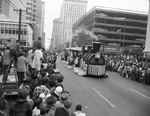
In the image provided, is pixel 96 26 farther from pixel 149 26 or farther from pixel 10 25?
pixel 10 25

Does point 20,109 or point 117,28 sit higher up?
point 117,28

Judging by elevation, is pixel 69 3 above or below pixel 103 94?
above

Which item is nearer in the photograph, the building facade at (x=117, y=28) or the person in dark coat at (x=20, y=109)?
the person in dark coat at (x=20, y=109)

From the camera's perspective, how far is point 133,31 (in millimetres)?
68500

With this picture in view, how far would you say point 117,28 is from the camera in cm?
6669

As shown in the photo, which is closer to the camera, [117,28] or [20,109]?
[20,109]

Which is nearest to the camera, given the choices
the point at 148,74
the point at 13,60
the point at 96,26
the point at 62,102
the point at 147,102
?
the point at 62,102

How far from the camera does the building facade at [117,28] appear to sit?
64.8 m

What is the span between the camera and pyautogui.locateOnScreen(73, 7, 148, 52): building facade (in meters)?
64.8

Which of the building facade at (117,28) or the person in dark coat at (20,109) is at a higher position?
the building facade at (117,28)

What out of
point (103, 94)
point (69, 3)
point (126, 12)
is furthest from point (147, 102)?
point (126, 12)

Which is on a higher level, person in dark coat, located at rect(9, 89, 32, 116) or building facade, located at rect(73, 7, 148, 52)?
building facade, located at rect(73, 7, 148, 52)

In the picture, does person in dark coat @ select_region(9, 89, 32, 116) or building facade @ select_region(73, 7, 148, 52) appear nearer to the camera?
person in dark coat @ select_region(9, 89, 32, 116)

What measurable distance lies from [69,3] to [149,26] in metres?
25.6
